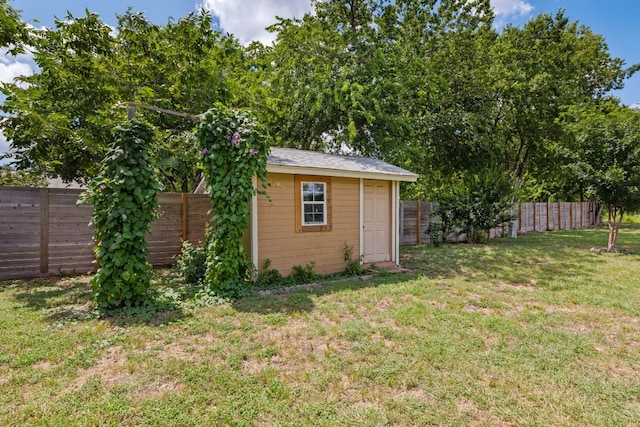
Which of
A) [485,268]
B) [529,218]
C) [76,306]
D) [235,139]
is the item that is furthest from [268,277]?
[529,218]

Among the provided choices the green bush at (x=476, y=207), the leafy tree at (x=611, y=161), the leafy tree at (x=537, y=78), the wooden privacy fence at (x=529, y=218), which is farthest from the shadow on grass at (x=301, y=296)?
the leafy tree at (x=537, y=78)

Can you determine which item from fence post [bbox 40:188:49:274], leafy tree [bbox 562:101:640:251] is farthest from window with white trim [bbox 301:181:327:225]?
leafy tree [bbox 562:101:640:251]

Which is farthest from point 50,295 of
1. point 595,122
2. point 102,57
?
point 595,122

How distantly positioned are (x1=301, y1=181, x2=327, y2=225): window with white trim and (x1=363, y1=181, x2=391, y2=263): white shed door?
113cm

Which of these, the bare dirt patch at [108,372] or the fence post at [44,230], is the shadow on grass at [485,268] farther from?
the fence post at [44,230]

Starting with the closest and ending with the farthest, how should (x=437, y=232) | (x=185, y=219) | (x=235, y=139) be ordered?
(x=235, y=139) → (x=185, y=219) → (x=437, y=232)

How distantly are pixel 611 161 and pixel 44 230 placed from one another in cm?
1392

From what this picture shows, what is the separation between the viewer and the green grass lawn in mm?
2307

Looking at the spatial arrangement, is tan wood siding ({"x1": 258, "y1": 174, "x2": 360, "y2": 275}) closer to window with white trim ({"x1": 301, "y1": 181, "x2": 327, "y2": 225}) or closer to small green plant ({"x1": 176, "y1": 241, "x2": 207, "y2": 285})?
window with white trim ({"x1": 301, "y1": 181, "x2": 327, "y2": 225})

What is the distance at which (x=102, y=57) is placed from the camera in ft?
22.7

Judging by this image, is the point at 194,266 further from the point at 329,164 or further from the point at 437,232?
the point at 437,232

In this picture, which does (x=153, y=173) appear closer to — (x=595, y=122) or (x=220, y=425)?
(x=220, y=425)

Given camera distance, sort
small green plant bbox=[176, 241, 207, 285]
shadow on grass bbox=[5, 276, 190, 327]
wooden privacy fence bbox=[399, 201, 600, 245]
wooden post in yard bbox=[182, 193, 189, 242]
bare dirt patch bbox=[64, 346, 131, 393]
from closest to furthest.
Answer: bare dirt patch bbox=[64, 346, 131, 393] → shadow on grass bbox=[5, 276, 190, 327] → small green plant bbox=[176, 241, 207, 285] → wooden post in yard bbox=[182, 193, 189, 242] → wooden privacy fence bbox=[399, 201, 600, 245]

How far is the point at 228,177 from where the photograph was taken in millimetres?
5031
